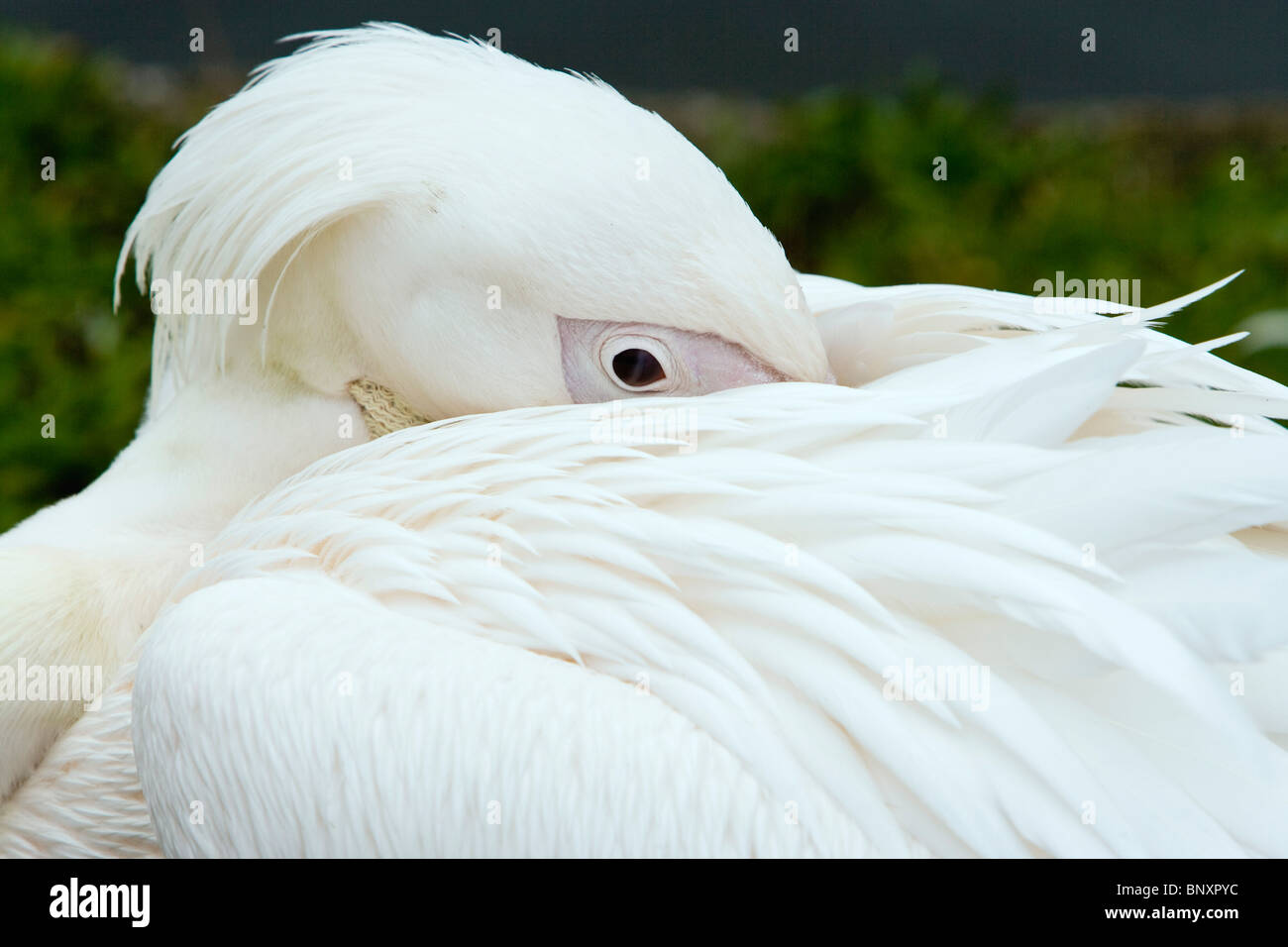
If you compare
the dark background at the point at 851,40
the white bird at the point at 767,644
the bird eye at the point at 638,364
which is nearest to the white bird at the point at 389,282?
the bird eye at the point at 638,364

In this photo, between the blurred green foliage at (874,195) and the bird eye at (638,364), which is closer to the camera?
the bird eye at (638,364)

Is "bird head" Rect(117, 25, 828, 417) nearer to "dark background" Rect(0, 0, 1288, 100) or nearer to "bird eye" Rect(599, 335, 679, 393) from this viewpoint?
"bird eye" Rect(599, 335, 679, 393)

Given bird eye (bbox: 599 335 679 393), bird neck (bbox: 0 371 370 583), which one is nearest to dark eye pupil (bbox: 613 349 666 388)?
bird eye (bbox: 599 335 679 393)

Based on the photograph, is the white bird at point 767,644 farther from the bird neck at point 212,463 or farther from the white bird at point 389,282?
the bird neck at point 212,463

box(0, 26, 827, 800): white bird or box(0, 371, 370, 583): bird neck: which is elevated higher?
box(0, 26, 827, 800): white bird

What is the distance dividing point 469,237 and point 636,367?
25 cm

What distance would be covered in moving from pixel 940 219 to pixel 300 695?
9.71 feet

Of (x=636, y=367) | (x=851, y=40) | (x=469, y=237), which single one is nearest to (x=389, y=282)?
(x=469, y=237)

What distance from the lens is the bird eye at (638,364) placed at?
1685mm

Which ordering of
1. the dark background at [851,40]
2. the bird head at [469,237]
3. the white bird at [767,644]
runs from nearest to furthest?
the white bird at [767,644], the bird head at [469,237], the dark background at [851,40]

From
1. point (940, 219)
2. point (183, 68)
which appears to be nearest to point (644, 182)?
point (940, 219)

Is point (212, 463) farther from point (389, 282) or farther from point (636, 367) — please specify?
point (636, 367)

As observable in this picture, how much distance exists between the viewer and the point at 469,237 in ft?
5.50

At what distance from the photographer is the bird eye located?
1685 millimetres
